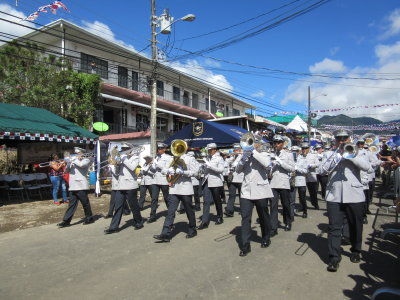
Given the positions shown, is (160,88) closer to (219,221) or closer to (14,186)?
(14,186)

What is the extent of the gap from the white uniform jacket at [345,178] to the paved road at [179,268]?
3.18ft

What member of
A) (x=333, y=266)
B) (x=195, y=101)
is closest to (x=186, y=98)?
(x=195, y=101)

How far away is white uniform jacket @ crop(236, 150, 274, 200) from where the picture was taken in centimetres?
500

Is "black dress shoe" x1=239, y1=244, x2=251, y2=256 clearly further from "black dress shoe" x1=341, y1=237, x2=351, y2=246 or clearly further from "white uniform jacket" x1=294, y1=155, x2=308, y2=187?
"white uniform jacket" x1=294, y1=155, x2=308, y2=187

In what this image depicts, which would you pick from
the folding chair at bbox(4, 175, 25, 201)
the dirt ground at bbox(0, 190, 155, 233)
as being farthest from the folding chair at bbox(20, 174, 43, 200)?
the dirt ground at bbox(0, 190, 155, 233)

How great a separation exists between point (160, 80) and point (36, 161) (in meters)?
15.0

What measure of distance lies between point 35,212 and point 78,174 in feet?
10.5

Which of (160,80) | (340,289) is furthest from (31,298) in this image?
(160,80)

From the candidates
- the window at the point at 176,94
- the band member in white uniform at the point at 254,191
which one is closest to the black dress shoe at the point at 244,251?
the band member in white uniform at the point at 254,191

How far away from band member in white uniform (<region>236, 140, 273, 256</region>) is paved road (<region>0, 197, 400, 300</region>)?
35 centimetres

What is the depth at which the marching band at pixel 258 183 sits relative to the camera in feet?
14.7

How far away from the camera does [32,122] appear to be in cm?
1122

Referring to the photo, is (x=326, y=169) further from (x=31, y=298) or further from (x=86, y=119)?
(x=86, y=119)

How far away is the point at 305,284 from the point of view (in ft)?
12.4
